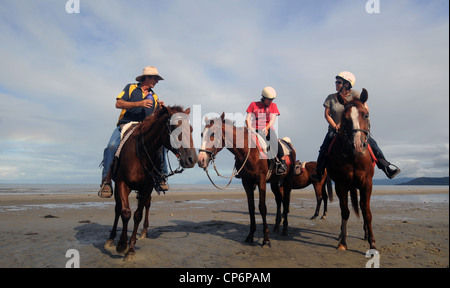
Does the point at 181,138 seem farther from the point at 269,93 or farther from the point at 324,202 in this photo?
the point at 324,202

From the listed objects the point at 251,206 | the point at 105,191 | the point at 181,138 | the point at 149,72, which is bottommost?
the point at 251,206

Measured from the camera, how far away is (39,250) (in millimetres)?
5746

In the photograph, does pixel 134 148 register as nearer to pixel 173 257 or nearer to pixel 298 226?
pixel 173 257

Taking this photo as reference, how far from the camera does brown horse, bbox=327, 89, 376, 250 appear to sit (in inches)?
214

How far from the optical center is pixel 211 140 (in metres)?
6.28

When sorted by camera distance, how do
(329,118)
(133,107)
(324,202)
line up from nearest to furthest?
(133,107) → (329,118) → (324,202)

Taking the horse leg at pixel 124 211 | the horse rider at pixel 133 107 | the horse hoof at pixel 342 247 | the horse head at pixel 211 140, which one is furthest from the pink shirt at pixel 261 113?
the horse leg at pixel 124 211

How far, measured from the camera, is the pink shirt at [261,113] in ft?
25.9

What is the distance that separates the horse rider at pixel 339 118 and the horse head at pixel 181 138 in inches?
153

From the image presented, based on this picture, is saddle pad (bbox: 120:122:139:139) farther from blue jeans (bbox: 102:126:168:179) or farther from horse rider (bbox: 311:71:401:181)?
horse rider (bbox: 311:71:401:181)

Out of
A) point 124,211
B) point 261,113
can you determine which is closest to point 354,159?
point 261,113

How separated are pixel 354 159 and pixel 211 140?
3.34 metres

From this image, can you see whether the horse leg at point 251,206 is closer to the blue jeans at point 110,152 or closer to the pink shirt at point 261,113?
the pink shirt at point 261,113
